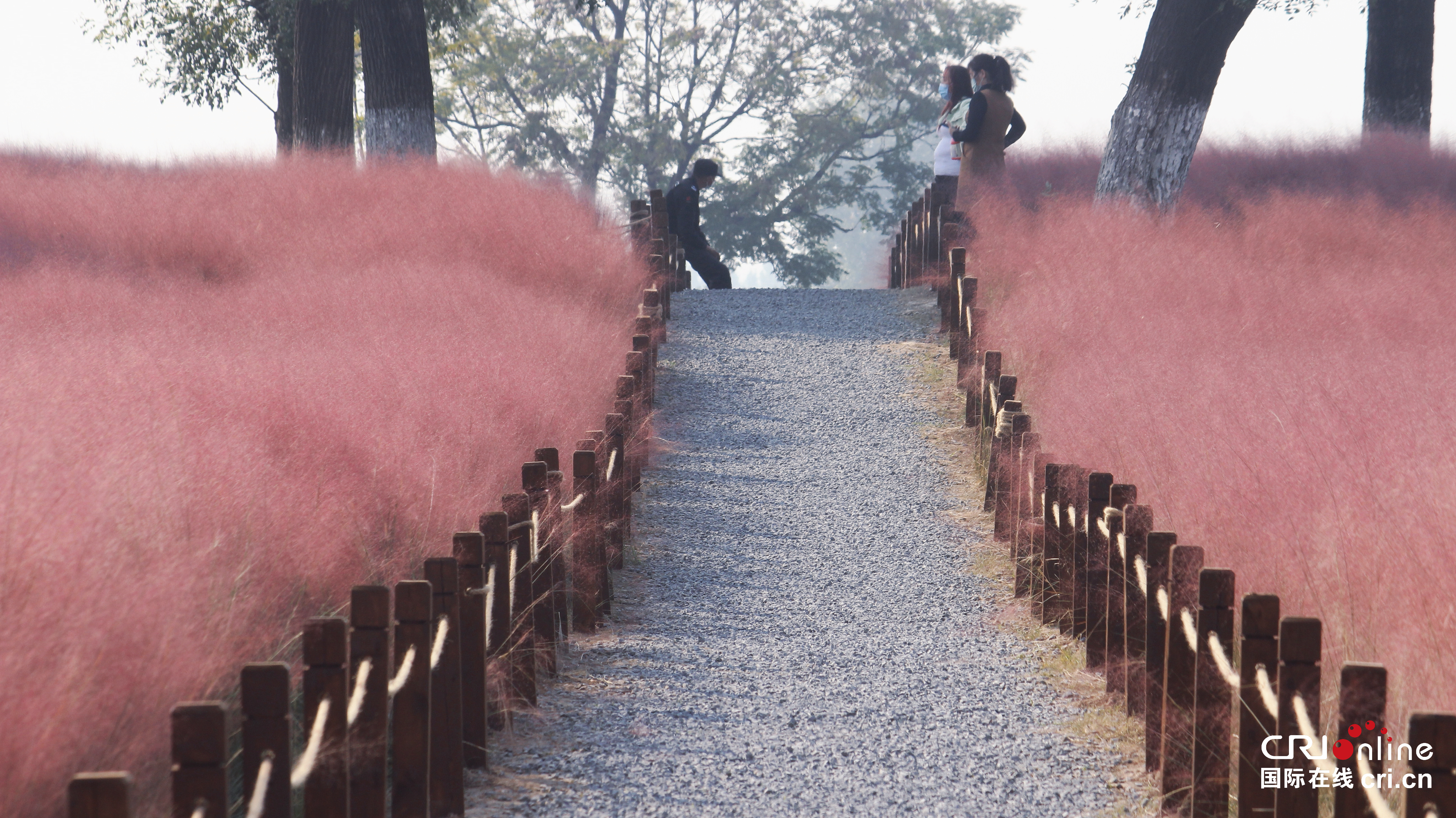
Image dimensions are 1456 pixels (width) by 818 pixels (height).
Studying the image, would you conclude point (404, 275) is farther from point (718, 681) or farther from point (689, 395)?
point (718, 681)

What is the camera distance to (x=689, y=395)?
922 cm

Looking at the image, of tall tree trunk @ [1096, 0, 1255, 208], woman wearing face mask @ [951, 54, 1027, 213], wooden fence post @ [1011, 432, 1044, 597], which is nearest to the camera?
wooden fence post @ [1011, 432, 1044, 597]

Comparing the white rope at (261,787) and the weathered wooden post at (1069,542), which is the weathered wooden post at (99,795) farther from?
the weathered wooden post at (1069,542)

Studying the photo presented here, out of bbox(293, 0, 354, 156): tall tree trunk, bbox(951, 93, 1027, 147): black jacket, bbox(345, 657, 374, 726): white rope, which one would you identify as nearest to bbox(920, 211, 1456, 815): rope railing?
bbox(345, 657, 374, 726): white rope

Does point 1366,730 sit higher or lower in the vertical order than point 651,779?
higher

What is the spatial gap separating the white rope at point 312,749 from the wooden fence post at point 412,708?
1.43 ft

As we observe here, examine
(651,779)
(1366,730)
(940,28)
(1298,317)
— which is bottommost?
(651,779)

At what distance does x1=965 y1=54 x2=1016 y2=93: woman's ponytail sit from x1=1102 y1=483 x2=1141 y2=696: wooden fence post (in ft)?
26.0

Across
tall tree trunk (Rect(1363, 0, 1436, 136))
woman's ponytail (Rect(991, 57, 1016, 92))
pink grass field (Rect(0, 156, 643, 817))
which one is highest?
tall tree trunk (Rect(1363, 0, 1436, 136))

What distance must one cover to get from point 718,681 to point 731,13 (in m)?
25.1

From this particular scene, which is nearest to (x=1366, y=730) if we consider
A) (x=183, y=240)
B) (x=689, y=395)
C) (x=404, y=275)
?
(x=689, y=395)

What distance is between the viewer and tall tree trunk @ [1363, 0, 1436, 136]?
14.7m

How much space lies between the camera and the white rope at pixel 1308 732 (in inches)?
107

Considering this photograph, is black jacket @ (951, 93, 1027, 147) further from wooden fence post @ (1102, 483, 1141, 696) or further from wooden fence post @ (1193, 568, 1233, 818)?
wooden fence post @ (1193, 568, 1233, 818)
